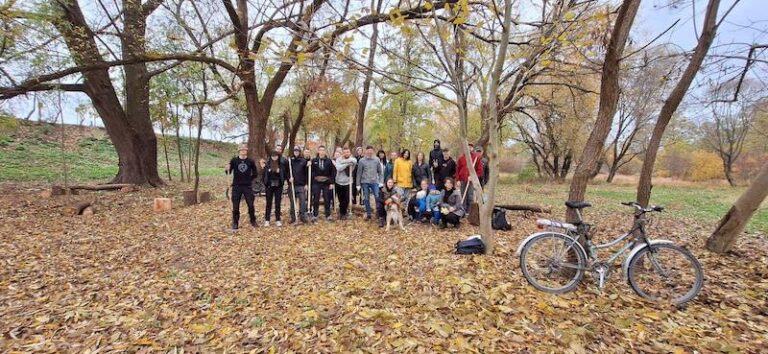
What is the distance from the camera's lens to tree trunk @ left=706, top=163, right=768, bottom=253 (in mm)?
4371

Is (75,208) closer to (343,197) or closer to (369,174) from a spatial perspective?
(343,197)

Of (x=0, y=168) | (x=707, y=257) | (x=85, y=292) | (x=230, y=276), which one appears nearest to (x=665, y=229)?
(x=707, y=257)

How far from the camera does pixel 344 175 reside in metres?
7.57

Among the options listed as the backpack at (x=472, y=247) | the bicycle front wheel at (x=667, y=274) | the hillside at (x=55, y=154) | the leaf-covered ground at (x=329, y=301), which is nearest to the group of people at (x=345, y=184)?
the leaf-covered ground at (x=329, y=301)

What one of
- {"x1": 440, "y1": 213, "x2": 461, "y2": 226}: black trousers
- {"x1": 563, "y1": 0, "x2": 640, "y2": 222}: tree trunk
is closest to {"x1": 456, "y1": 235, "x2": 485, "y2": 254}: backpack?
{"x1": 563, "y1": 0, "x2": 640, "y2": 222}: tree trunk

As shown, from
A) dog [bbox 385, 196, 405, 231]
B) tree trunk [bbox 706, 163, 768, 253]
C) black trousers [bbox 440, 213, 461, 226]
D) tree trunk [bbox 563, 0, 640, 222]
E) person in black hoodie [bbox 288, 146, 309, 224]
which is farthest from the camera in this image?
person in black hoodie [bbox 288, 146, 309, 224]

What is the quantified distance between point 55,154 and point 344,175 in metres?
23.3

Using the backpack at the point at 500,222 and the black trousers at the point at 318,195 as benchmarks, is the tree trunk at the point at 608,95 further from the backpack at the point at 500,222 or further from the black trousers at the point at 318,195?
the black trousers at the point at 318,195

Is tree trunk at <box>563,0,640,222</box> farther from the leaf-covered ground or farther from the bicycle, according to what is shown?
the leaf-covered ground

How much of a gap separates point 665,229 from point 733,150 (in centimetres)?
2731

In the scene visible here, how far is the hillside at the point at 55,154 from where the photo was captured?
51.0 feet

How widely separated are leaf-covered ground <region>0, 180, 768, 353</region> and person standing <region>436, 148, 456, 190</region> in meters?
2.56

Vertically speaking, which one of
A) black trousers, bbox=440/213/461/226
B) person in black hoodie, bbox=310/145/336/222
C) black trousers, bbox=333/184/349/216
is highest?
person in black hoodie, bbox=310/145/336/222

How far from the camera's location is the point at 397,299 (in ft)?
11.8
